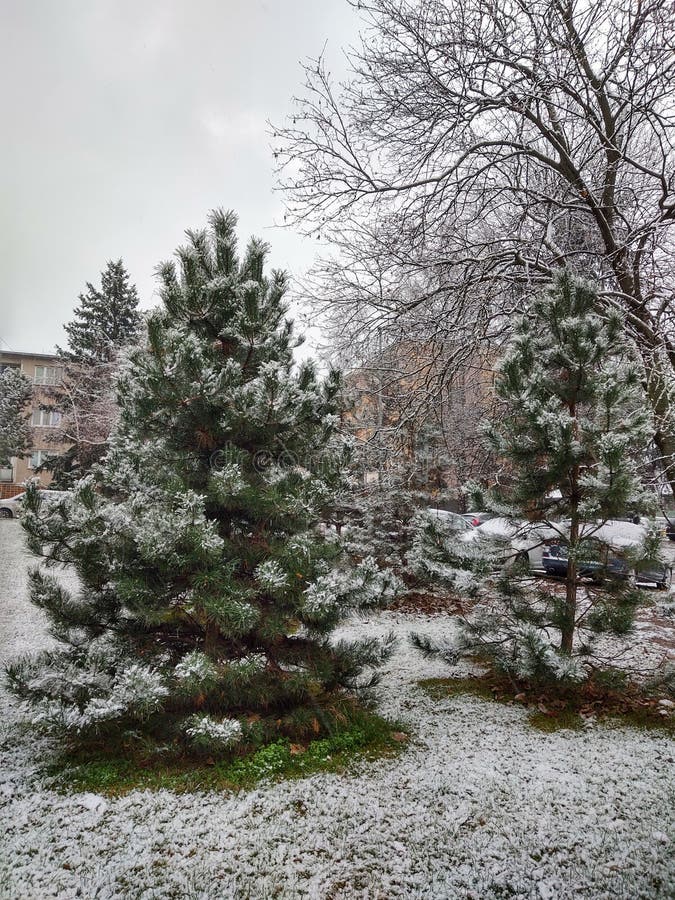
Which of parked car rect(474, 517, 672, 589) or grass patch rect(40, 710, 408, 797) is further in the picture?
parked car rect(474, 517, 672, 589)

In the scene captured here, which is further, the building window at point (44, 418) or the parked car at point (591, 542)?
the building window at point (44, 418)

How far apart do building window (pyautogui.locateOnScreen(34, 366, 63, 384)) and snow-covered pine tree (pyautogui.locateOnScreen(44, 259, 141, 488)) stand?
11.7 inches

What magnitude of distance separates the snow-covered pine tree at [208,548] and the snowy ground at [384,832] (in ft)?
1.38

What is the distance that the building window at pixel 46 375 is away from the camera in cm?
1416

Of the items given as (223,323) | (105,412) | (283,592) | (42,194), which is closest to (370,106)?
Answer: (223,323)

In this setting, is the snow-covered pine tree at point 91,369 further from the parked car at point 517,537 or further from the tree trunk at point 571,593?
the tree trunk at point 571,593

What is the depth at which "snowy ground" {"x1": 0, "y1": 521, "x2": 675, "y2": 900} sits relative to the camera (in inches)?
88.9

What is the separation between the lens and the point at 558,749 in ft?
11.4

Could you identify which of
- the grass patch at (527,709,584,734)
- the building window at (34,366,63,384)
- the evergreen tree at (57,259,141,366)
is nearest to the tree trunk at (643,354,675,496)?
the grass patch at (527,709,584,734)

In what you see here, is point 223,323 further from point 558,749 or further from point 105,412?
point 105,412

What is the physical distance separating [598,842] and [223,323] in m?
3.66

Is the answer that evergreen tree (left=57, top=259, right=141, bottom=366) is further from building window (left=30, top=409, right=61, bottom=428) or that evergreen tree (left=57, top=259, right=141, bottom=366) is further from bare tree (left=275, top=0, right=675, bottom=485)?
bare tree (left=275, top=0, right=675, bottom=485)

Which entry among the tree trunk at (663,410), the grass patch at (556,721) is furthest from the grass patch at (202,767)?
the tree trunk at (663,410)

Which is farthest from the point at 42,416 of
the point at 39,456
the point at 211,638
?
the point at 211,638
